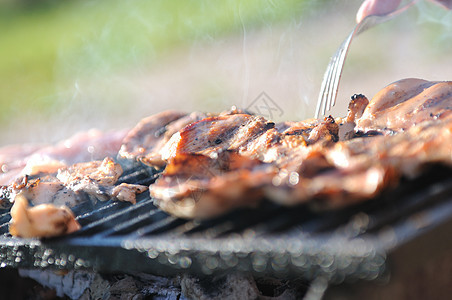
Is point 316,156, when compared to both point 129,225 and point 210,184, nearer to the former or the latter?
point 210,184

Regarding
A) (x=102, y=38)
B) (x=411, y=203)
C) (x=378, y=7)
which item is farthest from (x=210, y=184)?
(x=102, y=38)

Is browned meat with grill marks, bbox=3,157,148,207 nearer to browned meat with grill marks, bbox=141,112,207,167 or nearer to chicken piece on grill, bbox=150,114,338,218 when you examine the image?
browned meat with grill marks, bbox=141,112,207,167

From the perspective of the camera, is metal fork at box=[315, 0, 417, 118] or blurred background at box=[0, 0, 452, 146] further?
blurred background at box=[0, 0, 452, 146]

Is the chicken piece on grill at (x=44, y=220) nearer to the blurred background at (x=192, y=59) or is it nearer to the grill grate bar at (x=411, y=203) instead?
the grill grate bar at (x=411, y=203)

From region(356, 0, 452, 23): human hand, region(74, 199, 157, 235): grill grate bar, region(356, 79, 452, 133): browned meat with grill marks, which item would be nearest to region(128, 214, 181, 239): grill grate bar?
region(74, 199, 157, 235): grill grate bar

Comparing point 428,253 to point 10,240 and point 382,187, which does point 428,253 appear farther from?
point 10,240

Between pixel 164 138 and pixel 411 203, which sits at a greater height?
pixel 164 138

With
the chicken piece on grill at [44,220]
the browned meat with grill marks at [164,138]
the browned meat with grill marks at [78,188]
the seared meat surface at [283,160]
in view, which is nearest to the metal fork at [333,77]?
the seared meat surface at [283,160]

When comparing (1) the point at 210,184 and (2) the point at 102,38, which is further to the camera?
(2) the point at 102,38
